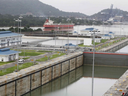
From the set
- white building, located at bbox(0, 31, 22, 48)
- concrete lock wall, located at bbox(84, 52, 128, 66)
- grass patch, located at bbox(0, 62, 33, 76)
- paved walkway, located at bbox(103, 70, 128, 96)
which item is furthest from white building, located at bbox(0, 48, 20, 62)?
paved walkway, located at bbox(103, 70, 128, 96)

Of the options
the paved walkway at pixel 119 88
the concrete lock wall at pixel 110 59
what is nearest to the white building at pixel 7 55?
the concrete lock wall at pixel 110 59

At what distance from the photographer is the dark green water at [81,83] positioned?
105ft

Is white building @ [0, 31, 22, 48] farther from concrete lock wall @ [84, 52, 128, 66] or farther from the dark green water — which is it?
concrete lock wall @ [84, 52, 128, 66]

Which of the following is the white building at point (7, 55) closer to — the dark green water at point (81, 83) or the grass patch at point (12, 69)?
the grass patch at point (12, 69)

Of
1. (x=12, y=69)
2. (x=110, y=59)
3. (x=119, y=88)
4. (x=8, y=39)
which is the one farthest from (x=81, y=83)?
(x=8, y=39)

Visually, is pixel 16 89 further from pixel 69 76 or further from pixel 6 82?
pixel 69 76

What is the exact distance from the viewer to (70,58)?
42.6 m

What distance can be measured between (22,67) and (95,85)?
8.70m

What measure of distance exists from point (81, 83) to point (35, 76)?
699 centimetres

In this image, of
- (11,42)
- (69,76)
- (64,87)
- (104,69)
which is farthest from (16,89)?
(11,42)

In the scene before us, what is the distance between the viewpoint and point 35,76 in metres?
32.0

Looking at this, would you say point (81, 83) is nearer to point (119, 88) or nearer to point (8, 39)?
point (119, 88)

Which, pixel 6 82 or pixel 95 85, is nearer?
pixel 6 82

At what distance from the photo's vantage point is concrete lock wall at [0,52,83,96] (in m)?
27.2
